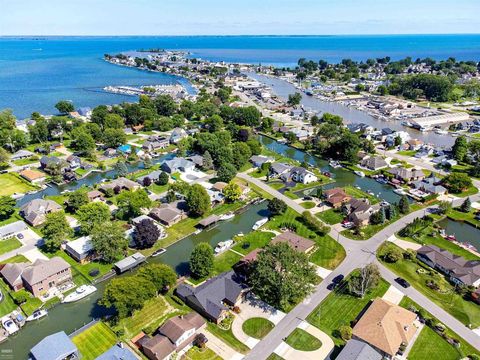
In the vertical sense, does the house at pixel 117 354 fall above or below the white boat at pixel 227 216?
above

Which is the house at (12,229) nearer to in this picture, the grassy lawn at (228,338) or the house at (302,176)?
the grassy lawn at (228,338)

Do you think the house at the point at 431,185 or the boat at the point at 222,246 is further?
the house at the point at 431,185

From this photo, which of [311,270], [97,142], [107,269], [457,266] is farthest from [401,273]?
[97,142]

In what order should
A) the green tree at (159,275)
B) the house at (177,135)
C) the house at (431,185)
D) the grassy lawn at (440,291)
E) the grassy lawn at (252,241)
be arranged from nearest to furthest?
the grassy lawn at (440,291)
the green tree at (159,275)
the grassy lawn at (252,241)
the house at (431,185)
the house at (177,135)

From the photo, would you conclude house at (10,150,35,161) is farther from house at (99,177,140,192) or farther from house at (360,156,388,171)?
house at (360,156,388,171)

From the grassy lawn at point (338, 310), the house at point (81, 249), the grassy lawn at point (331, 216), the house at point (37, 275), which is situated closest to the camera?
the grassy lawn at point (338, 310)

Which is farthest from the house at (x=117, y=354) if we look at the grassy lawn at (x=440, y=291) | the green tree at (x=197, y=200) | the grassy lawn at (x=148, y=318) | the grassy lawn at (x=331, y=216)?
the grassy lawn at (x=331, y=216)

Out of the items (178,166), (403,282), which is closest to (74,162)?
(178,166)
